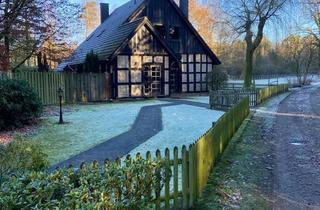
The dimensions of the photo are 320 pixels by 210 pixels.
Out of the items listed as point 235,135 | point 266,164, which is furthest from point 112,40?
point 266,164

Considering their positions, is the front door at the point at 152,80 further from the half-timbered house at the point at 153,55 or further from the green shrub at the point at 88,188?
the green shrub at the point at 88,188

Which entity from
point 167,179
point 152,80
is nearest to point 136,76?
point 152,80

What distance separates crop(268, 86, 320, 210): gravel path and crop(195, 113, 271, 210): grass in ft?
0.86

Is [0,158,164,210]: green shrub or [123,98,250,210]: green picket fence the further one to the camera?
[123,98,250,210]: green picket fence

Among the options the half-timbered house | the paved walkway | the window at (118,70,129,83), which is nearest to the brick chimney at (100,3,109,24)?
the half-timbered house

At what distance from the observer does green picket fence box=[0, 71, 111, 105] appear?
21.3 m

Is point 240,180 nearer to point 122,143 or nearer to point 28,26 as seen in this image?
point 122,143

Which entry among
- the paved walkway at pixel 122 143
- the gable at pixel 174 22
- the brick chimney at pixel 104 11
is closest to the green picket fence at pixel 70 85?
the gable at pixel 174 22

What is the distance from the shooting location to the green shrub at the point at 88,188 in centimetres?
310

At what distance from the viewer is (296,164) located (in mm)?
7949

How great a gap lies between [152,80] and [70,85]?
20.4 ft

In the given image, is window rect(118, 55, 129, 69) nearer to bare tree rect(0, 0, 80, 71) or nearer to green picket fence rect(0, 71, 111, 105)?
green picket fence rect(0, 71, 111, 105)

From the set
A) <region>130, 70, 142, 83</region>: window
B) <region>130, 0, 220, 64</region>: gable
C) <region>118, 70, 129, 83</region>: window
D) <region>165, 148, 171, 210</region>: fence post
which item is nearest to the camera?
<region>165, 148, 171, 210</region>: fence post

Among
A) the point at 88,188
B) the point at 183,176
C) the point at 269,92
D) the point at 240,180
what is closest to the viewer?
the point at 88,188
